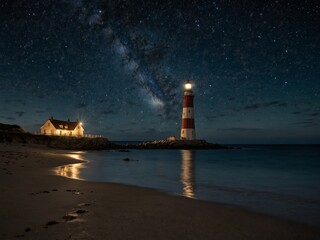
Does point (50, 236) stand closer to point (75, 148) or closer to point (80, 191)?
point (80, 191)

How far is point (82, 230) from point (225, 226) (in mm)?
2948

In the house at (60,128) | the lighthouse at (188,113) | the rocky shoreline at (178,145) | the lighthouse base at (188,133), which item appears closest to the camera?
the lighthouse at (188,113)

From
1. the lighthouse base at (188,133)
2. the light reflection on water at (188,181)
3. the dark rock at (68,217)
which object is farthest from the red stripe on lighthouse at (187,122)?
the dark rock at (68,217)

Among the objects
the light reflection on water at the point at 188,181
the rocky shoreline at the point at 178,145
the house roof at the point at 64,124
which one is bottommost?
the light reflection on water at the point at 188,181

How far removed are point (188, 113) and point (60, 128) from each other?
83.5 feet

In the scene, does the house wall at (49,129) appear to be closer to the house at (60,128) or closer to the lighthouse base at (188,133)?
the house at (60,128)

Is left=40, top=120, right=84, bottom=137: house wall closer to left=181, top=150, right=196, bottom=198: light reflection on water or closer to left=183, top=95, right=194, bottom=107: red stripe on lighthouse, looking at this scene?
left=183, top=95, right=194, bottom=107: red stripe on lighthouse

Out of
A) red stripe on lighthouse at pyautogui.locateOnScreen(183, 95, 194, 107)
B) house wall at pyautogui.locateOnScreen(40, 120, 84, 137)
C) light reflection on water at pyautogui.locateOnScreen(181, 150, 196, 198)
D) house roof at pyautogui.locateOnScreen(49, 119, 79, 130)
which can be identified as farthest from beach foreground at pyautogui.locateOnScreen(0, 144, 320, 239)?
house roof at pyautogui.locateOnScreen(49, 119, 79, 130)

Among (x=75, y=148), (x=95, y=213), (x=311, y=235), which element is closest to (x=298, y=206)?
(x=311, y=235)

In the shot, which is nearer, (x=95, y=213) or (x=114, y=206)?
(x=95, y=213)

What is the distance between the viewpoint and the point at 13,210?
251 inches

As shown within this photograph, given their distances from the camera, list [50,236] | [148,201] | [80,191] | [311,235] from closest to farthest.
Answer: [50,236] < [311,235] < [148,201] < [80,191]

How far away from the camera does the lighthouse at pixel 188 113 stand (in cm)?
5188

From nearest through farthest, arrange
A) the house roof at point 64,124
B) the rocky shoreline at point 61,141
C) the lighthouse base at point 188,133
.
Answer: the rocky shoreline at point 61,141 < the lighthouse base at point 188,133 < the house roof at point 64,124
